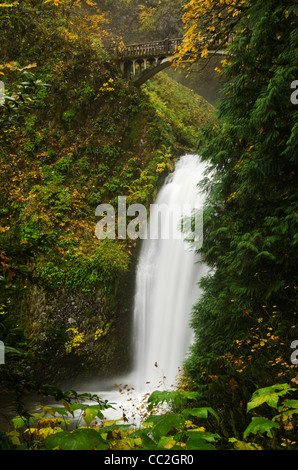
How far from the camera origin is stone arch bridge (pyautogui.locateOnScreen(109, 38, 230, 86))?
1198cm

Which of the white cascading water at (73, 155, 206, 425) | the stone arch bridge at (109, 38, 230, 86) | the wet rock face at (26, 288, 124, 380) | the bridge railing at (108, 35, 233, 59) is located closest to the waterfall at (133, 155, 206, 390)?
the white cascading water at (73, 155, 206, 425)

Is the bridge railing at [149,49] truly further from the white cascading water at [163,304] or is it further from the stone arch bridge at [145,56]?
the white cascading water at [163,304]

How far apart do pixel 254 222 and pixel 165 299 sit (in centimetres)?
544

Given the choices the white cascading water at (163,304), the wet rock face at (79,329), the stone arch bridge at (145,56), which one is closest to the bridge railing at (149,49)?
the stone arch bridge at (145,56)

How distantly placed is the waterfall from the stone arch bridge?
4670mm

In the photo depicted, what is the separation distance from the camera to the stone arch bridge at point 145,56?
12.0m

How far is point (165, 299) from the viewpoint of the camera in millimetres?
9609

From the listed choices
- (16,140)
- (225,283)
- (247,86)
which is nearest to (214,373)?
(225,283)

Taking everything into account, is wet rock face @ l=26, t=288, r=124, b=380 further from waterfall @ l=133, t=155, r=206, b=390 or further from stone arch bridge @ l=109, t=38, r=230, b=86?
stone arch bridge @ l=109, t=38, r=230, b=86

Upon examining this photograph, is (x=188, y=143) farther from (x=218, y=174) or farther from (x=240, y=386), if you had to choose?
(x=240, y=386)

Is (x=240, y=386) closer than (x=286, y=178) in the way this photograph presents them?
Yes

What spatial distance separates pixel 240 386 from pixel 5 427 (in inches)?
202

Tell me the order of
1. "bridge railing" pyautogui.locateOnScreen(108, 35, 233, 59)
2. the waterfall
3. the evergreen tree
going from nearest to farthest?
the evergreen tree
the waterfall
"bridge railing" pyautogui.locateOnScreen(108, 35, 233, 59)

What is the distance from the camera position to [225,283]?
16.4 feet
